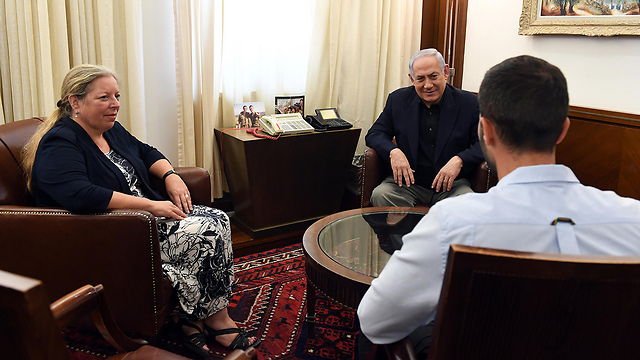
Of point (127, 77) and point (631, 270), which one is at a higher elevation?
point (127, 77)

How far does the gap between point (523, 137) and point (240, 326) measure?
72.1 inches

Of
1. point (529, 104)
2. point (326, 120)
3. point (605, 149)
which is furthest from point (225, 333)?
point (605, 149)

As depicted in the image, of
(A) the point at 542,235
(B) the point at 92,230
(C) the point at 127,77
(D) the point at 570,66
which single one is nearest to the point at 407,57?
(D) the point at 570,66

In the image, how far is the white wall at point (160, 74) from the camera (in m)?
3.28

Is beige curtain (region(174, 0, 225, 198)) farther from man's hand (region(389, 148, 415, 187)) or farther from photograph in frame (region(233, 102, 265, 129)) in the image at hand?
man's hand (region(389, 148, 415, 187))

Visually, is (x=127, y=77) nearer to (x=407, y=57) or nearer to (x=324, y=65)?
(x=324, y=65)

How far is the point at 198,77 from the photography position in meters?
3.45

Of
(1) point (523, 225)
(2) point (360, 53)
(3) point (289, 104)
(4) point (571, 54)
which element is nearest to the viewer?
(1) point (523, 225)

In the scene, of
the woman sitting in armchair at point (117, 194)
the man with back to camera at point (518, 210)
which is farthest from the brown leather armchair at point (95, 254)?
the man with back to camera at point (518, 210)

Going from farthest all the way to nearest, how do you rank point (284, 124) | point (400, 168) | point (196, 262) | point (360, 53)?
point (360, 53), point (284, 124), point (400, 168), point (196, 262)

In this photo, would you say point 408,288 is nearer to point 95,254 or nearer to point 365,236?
point 365,236

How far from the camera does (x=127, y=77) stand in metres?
3.15

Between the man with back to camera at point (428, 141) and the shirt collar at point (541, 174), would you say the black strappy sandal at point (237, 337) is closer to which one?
the man with back to camera at point (428, 141)

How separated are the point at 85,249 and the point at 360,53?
2.80 meters
